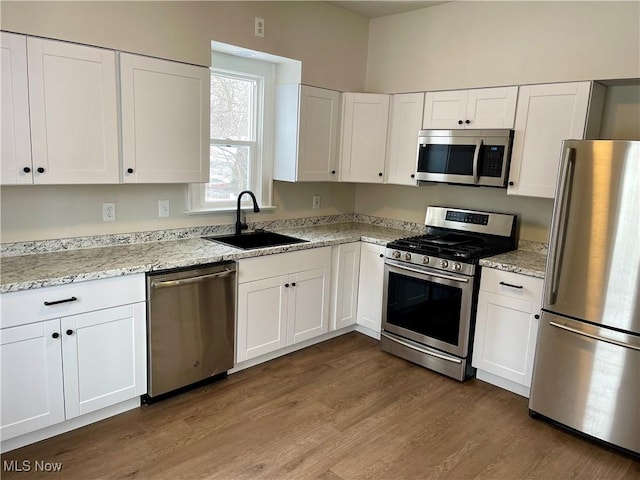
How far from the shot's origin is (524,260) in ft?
10.4

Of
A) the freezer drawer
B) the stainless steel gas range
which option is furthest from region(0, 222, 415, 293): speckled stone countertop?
the freezer drawer

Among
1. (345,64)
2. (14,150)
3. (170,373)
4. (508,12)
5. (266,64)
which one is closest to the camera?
(14,150)

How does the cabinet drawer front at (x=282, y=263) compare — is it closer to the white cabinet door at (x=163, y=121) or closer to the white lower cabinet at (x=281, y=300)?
the white lower cabinet at (x=281, y=300)

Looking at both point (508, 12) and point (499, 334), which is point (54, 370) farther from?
point (508, 12)

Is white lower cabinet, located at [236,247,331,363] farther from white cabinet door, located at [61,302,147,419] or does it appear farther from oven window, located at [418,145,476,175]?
oven window, located at [418,145,476,175]

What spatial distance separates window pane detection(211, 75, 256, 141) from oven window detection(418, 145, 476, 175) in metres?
1.40

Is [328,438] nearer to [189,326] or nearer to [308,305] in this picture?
[189,326]

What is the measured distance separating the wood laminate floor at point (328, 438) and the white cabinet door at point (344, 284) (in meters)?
0.66

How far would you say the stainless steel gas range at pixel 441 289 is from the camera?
318cm

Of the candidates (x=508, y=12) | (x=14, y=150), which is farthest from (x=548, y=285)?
(x=14, y=150)

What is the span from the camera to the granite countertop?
2.92 metres

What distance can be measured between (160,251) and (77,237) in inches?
19.2

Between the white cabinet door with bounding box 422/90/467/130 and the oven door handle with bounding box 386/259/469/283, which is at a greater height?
the white cabinet door with bounding box 422/90/467/130

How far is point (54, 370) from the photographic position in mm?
2303
